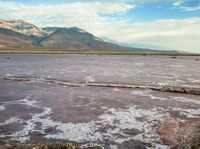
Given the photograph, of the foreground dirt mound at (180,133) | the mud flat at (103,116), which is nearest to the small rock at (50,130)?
the mud flat at (103,116)

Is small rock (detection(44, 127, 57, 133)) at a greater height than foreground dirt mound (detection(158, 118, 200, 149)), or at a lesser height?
lesser

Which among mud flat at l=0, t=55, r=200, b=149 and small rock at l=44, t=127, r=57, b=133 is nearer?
mud flat at l=0, t=55, r=200, b=149

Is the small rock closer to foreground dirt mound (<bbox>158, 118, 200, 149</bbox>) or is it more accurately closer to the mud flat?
the mud flat

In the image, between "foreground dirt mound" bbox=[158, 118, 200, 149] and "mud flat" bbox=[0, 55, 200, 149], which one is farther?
"mud flat" bbox=[0, 55, 200, 149]

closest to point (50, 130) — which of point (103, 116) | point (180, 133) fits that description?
point (103, 116)

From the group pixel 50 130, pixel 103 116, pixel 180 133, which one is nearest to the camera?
pixel 180 133

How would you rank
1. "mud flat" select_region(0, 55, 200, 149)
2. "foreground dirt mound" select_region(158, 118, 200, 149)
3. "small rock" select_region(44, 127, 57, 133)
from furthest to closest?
"small rock" select_region(44, 127, 57, 133), "mud flat" select_region(0, 55, 200, 149), "foreground dirt mound" select_region(158, 118, 200, 149)

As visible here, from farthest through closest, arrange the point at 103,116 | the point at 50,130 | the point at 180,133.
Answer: the point at 103,116 < the point at 50,130 < the point at 180,133

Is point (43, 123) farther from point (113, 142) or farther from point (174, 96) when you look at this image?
point (174, 96)

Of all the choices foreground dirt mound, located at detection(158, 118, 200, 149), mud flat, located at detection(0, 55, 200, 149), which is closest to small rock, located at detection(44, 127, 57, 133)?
mud flat, located at detection(0, 55, 200, 149)

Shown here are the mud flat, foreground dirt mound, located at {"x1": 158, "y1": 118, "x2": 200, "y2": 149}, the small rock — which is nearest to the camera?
foreground dirt mound, located at {"x1": 158, "y1": 118, "x2": 200, "y2": 149}

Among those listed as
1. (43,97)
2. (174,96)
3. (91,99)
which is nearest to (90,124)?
(91,99)

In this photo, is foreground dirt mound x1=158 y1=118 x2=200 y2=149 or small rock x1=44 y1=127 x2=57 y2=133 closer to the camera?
foreground dirt mound x1=158 y1=118 x2=200 y2=149

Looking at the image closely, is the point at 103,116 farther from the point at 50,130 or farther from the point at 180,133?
the point at 180,133
